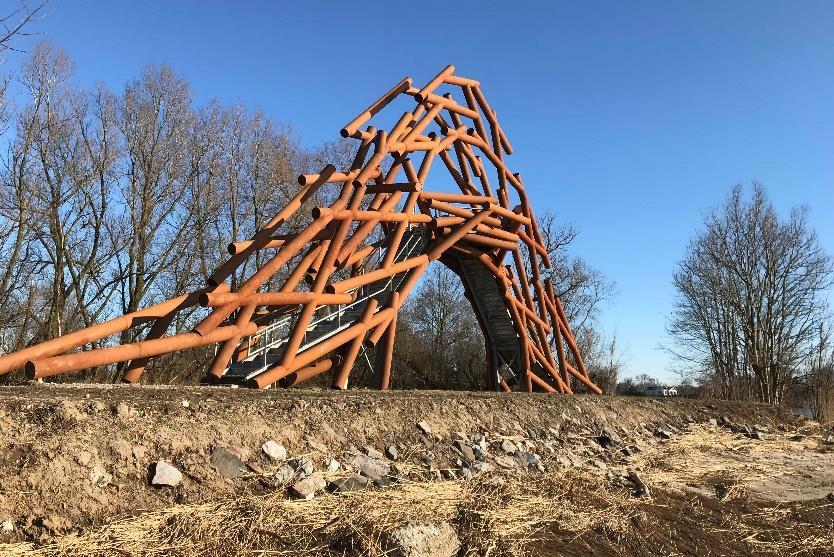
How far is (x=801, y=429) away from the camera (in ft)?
61.6

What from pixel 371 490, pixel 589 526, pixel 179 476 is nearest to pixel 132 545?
pixel 179 476

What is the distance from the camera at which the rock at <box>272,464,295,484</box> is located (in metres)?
5.39

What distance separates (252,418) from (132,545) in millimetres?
2163

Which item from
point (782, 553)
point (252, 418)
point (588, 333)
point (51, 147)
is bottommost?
point (782, 553)

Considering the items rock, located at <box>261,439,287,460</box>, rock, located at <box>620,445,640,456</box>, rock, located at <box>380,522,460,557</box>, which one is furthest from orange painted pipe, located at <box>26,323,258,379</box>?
rock, located at <box>620,445,640,456</box>

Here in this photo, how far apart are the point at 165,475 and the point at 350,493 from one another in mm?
1477

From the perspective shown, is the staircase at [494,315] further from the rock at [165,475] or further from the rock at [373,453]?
the rock at [165,475]

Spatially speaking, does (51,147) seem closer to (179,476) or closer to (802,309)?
(179,476)

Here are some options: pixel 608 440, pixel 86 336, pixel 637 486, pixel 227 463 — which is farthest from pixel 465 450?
pixel 86 336

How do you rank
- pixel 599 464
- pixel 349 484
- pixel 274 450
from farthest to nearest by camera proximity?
pixel 599 464, pixel 274 450, pixel 349 484

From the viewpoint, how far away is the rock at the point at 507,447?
8.22m

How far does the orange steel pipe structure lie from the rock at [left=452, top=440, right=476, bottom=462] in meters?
3.41

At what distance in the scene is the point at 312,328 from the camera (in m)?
13.3

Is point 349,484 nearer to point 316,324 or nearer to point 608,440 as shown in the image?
point 608,440
